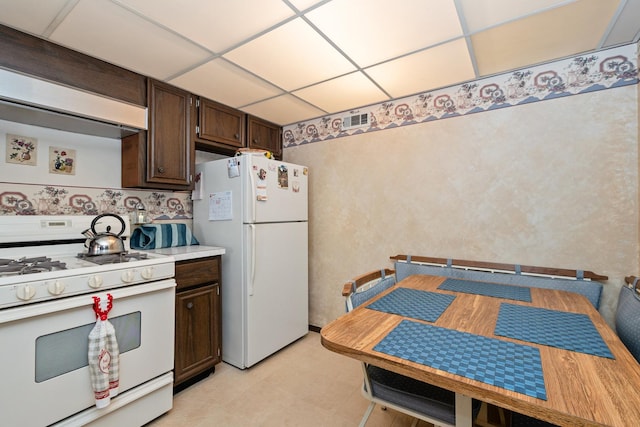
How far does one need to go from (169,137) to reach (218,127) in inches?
18.2

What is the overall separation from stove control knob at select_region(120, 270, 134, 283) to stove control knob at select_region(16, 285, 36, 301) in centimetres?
35

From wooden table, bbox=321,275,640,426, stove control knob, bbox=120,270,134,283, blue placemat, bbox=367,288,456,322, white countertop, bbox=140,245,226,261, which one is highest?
white countertop, bbox=140,245,226,261

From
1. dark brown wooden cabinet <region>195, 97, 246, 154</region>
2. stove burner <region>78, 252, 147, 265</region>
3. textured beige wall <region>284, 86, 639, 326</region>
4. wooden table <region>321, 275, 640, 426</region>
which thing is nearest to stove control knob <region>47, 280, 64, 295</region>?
stove burner <region>78, 252, 147, 265</region>

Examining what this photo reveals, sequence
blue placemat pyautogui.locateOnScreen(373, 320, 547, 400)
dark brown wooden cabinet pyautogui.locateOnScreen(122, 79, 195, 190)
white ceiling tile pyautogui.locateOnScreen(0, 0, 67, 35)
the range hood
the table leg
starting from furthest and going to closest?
dark brown wooden cabinet pyautogui.locateOnScreen(122, 79, 195, 190) → the range hood → white ceiling tile pyautogui.locateOnScreen(0, 0, 67, 35) → the table leg → blue placemat pyautogui.locateOnScreen(373, 320, 547, 400)

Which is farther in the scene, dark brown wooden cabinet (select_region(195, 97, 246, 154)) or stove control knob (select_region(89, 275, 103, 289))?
dark brown wooden cabinet (select_region(195, 97, 246, 154))

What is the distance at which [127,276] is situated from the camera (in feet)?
5.11

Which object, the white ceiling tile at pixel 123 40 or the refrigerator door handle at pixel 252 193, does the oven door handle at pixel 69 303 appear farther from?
the white ceiling tile at pixel 123 40

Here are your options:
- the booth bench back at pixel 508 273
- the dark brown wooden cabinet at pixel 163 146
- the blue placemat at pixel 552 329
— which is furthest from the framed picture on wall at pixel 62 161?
the blue placemat at pixel 552 329

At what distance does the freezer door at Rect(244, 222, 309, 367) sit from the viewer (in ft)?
7.39

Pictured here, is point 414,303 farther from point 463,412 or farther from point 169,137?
point 169,137

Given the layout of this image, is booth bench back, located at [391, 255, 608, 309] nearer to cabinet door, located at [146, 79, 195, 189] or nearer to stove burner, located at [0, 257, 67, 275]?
cabinet door, located at [146, 79, 195, 189]

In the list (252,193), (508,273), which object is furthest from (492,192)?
(252,193)

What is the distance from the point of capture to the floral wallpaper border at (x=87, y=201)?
5.71 ft

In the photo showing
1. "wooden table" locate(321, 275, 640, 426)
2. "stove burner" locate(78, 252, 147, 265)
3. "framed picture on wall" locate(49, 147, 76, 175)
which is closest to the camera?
"wooden table" locate(321, 275, 640, 426)
